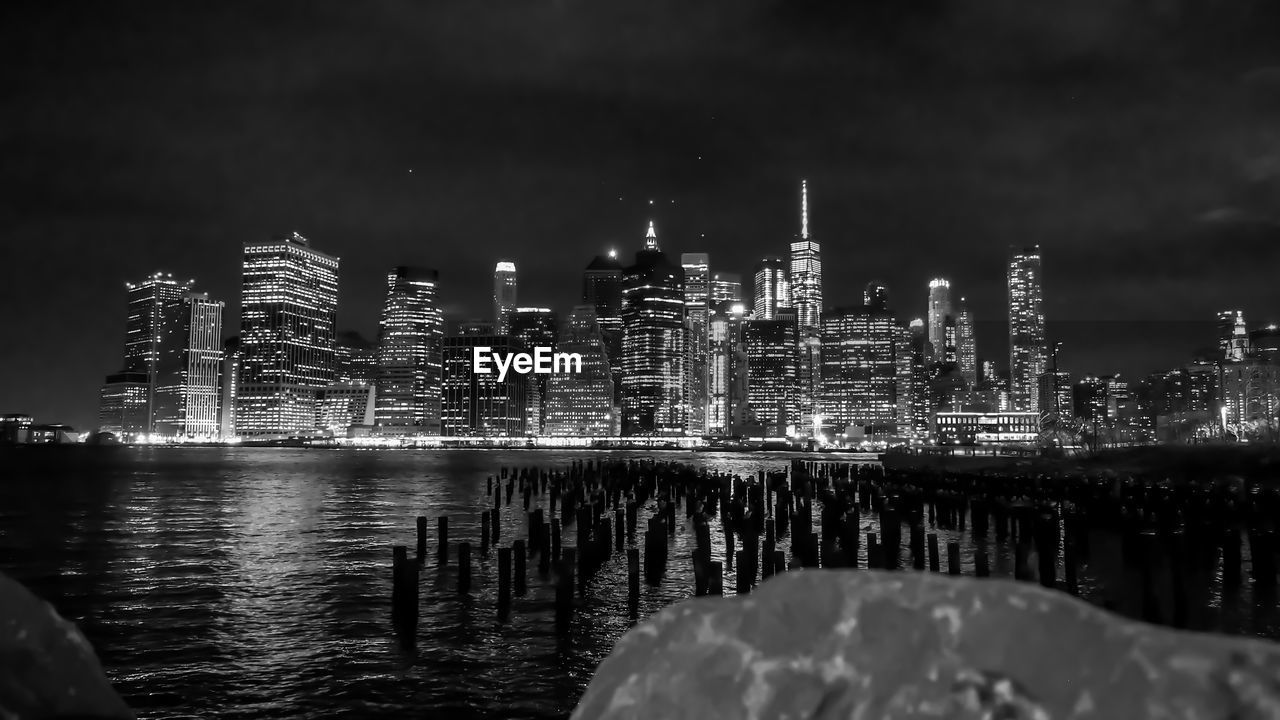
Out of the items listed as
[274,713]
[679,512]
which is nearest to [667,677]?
[274,713]

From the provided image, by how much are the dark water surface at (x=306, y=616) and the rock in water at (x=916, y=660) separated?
9.25 m

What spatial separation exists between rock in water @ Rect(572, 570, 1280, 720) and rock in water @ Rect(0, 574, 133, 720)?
272cm

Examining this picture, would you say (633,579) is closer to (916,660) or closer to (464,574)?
(464,574)

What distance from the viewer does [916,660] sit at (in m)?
3.16

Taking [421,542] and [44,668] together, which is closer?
[44,668]

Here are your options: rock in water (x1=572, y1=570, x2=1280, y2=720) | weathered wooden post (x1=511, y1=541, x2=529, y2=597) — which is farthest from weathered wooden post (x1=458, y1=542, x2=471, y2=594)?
rock in water (x1=572, y1=570, x2=1280, y2=720)

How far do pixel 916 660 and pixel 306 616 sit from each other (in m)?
18.1

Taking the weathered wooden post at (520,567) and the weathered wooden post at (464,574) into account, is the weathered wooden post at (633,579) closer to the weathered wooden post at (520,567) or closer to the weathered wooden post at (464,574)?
the weathered wooden post at (520,567)

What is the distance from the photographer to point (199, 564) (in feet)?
85.1

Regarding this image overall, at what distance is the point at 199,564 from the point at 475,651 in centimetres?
1500

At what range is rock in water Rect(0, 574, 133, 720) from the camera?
4137mm

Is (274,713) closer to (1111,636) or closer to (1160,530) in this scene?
(1111,636)

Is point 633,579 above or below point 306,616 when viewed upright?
above

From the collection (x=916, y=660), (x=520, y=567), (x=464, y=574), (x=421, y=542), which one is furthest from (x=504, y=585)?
(x=916, y=660)
